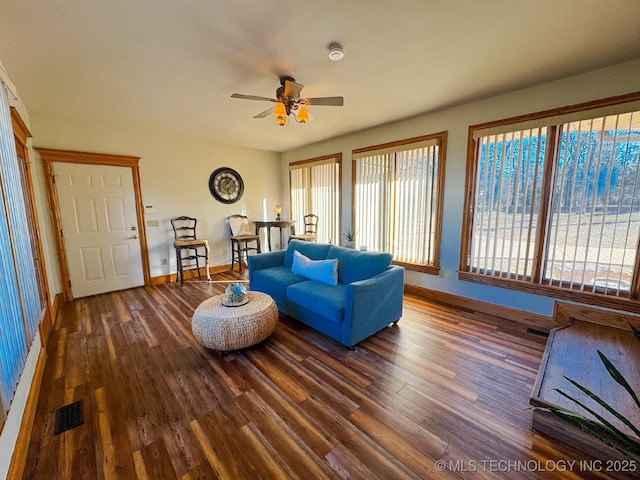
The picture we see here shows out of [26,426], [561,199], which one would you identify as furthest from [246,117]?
[561,199]

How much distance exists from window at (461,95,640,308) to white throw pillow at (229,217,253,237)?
4.01m

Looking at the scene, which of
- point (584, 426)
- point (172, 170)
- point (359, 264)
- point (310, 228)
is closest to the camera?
point (584, 426)

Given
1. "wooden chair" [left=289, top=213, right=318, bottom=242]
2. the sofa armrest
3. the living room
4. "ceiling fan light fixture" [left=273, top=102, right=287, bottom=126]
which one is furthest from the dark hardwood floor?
"wooden chair" [left=289, top=213, right=318, bottom=242]

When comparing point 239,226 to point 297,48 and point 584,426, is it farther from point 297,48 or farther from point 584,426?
point 584,426

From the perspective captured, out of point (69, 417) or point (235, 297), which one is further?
point (235, 297)

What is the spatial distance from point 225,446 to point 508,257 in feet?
10.9

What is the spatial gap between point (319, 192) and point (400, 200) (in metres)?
1.87

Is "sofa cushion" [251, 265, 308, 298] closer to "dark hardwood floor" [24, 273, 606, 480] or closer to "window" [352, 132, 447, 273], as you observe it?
"dark hardwood floor" [24, 273, 606, 480]

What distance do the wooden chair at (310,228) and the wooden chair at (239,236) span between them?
2.72 ft

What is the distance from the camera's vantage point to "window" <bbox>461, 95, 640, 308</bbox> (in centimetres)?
241

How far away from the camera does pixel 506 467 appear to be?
1.43 metres

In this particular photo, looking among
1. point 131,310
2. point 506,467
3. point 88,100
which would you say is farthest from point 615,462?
point 88,100

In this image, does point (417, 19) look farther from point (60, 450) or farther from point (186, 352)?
point (60, 450)

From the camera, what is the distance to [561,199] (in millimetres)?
2709
